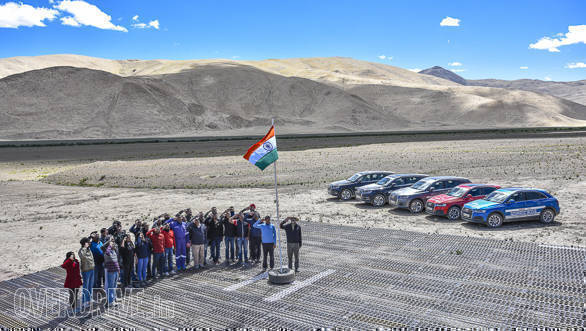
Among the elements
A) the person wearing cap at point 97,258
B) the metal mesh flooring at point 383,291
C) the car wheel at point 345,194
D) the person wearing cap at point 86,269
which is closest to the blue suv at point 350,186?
the car wheel at point 345,194

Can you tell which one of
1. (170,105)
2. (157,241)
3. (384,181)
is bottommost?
(157,241)

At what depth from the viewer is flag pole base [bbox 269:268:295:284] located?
37.9 ft

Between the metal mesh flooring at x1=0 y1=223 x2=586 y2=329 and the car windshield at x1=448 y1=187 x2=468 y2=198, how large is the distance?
456cm

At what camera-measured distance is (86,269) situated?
10508mm

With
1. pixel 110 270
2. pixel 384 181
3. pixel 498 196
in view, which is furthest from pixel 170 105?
pixel 110 270

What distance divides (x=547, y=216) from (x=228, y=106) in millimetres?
120849

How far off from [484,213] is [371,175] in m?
8.32

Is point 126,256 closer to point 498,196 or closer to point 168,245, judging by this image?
point 168,245

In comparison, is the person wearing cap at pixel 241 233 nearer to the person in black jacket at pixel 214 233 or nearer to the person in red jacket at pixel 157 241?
the person in black jacket at pixel 214 233

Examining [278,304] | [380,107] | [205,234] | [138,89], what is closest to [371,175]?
[205,234]

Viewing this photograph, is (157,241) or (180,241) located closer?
(157,241)

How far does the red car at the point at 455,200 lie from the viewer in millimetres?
18906

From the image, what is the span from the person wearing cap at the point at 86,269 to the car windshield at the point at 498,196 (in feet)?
49.0

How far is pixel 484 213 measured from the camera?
56.8 ft
